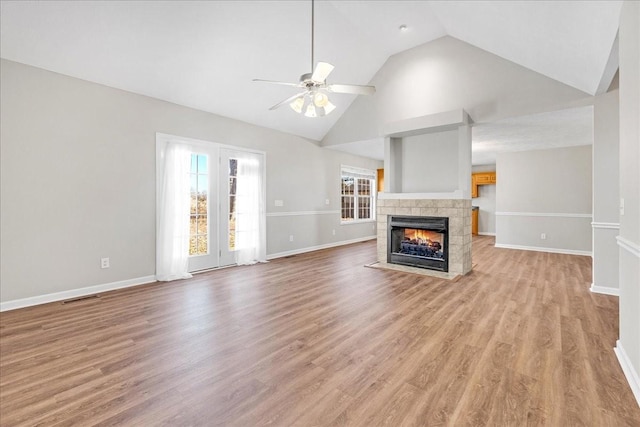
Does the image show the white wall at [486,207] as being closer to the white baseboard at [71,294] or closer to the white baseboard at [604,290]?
the white baseboard at [604,290]

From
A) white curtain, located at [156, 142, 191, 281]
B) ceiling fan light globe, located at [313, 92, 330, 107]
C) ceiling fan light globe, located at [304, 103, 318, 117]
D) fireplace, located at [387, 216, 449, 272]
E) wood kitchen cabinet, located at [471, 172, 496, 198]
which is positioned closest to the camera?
ceiling fan light globe, located at [313, 92, 330, 107]

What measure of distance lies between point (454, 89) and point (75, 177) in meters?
5.74

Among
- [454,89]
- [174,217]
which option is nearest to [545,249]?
[454,89]

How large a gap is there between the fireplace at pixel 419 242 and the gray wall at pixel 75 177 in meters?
3.70

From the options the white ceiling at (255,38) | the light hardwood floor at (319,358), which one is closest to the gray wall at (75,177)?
the white ceiling at (255,38)

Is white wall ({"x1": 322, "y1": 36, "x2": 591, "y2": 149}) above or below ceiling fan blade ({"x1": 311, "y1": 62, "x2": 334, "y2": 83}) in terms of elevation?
above

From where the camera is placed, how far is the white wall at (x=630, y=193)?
175cm

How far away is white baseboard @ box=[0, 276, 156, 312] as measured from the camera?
3264 mm

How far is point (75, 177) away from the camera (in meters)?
3.65

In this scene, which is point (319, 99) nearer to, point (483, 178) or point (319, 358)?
point (319, 358)

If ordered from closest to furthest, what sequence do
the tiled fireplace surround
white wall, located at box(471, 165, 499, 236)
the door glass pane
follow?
1. the tiled fireplace surround
2. the door glass pane
3. white wall, located at box(471, 165, 499, 236)

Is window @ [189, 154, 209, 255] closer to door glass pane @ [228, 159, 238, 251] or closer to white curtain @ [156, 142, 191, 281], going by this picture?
white curtain @ [156, 142, 191, 281]

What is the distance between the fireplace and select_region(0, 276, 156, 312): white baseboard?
4.02 meters

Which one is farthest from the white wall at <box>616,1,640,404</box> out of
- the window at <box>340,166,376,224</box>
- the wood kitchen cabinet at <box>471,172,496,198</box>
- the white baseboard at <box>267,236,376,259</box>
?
the wood kitchen cabinet at <box>471,172,496,198</box>
